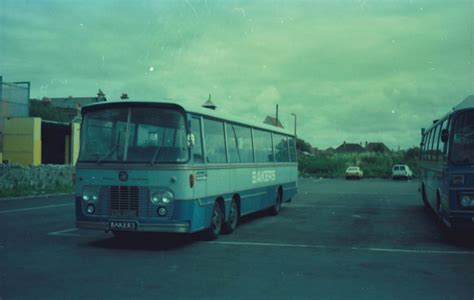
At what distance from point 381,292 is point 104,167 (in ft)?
18.7

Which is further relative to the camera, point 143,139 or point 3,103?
point 3,103

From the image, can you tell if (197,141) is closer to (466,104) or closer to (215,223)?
(215,223)

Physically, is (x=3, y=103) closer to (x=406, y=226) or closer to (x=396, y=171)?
(x=406, y=226)

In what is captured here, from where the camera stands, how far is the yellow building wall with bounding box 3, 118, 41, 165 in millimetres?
37188

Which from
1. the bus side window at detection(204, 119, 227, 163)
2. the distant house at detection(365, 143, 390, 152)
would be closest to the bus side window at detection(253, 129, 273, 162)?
the bus side window at detection(204, 119, 227, 163)

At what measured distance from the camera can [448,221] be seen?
38.6ft

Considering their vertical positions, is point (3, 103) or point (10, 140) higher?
point (3, 103)

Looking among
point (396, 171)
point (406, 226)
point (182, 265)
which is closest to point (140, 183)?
point (182, 265)

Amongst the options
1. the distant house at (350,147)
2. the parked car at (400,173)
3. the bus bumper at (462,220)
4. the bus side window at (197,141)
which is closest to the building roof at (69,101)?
the parked car at (400,173)

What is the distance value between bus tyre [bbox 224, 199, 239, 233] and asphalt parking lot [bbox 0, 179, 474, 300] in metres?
0.31

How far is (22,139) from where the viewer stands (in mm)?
37375

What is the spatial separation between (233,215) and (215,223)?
1.42m

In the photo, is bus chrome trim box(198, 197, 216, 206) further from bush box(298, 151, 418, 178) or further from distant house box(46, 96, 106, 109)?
distant house box(46, 96, 106, 109)

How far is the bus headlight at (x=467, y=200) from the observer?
442 inches
